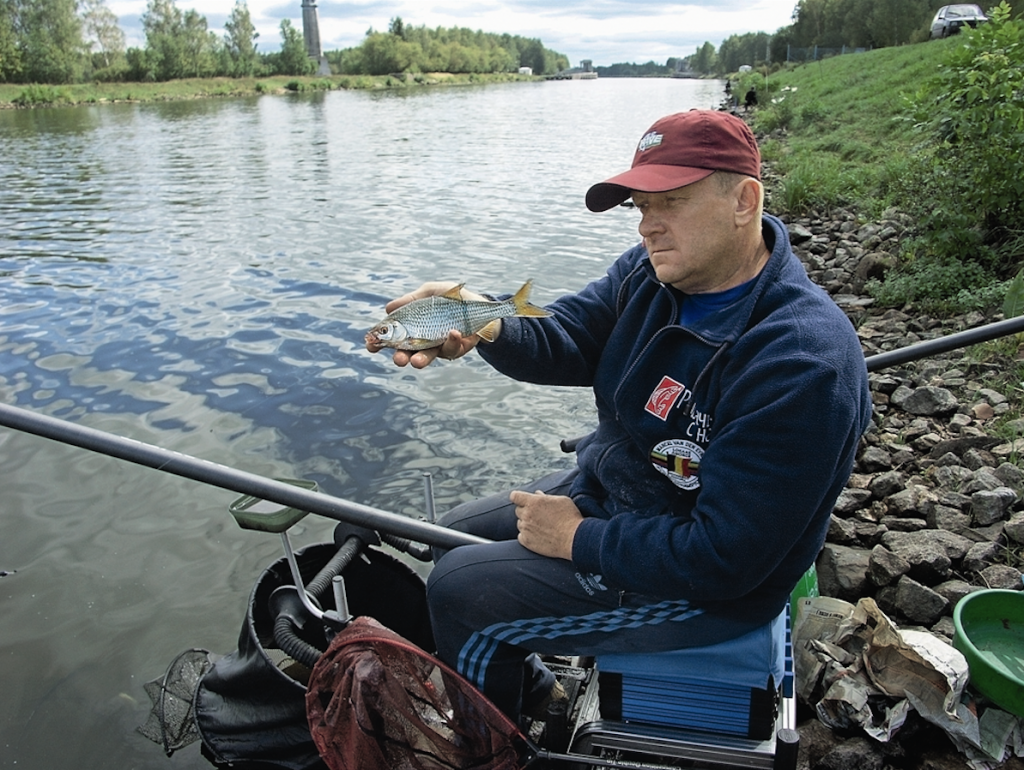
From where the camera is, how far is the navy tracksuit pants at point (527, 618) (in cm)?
248

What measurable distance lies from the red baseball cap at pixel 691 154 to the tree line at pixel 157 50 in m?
89.3

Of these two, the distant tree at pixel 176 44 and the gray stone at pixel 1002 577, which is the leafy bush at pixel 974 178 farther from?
the distant tree at pixel 176 44

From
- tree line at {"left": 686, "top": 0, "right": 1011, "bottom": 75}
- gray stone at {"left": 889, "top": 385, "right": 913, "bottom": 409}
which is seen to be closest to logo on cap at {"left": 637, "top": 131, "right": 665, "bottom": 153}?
gray stone at {"left": 889, "top": 385, "right": 913, "bottom": 409}

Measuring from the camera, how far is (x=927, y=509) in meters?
4.66

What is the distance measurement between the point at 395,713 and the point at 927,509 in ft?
11.0

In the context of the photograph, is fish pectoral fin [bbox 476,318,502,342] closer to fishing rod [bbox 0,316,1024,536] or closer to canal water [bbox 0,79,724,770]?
fishing rod [bbox 0,316,1024,536]

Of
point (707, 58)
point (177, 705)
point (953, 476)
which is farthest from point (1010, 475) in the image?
point (707, 58)

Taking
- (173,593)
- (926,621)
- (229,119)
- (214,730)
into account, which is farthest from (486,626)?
(229,119)

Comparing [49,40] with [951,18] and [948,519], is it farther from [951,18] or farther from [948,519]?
→ [948,519]

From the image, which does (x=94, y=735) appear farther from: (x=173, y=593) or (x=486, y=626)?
(x=486, y=626)

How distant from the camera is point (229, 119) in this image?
1789 inches

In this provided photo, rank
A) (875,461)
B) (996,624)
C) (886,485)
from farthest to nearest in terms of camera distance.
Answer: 1. (875,461)
2. (886,485)
3. (996,624)

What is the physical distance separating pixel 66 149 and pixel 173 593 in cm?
2876

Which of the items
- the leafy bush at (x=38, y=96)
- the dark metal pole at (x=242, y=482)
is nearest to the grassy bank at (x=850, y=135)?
the dark metal pole at (x=242, y=482)
